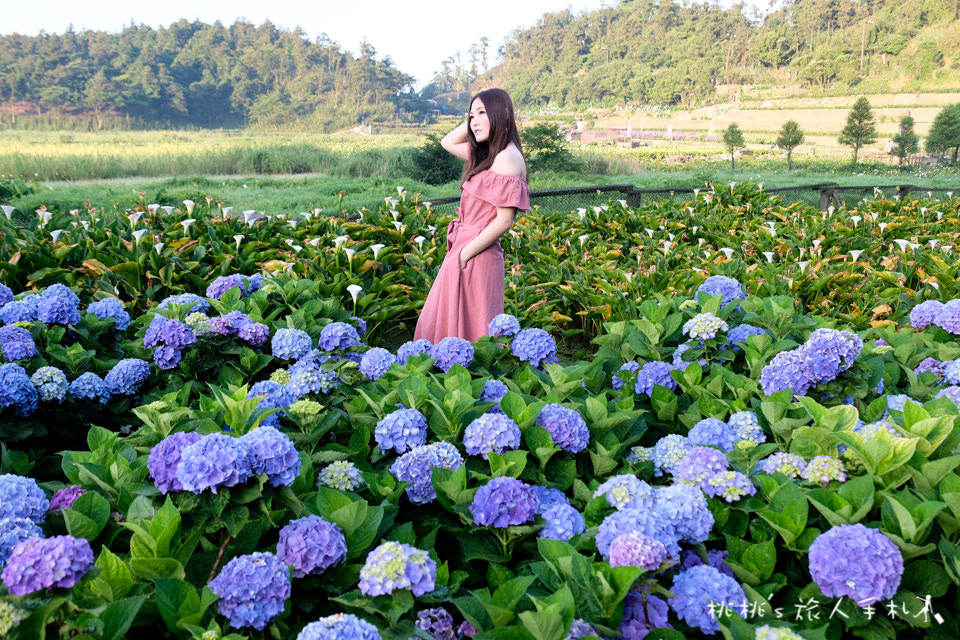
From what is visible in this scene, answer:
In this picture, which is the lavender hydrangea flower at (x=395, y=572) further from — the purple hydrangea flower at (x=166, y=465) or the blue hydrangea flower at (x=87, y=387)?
the blue hydrangea flower at (x=87, y=387)

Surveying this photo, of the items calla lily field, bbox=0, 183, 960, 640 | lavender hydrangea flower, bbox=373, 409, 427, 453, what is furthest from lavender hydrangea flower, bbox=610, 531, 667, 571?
lavender hydrangea flower, bbox=373, 409, 427, 453

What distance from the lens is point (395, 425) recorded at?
119cm

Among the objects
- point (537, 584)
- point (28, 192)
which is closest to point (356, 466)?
point (537, 584)

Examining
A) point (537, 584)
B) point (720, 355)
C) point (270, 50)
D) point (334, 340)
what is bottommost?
point (537, 584)

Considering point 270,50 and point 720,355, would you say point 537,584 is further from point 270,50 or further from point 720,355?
point 270,50

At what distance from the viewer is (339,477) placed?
110 cm

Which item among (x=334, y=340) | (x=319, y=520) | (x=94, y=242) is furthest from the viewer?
(x=94, y=242)

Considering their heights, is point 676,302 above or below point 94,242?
below

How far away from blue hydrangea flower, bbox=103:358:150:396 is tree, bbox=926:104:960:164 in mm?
31500

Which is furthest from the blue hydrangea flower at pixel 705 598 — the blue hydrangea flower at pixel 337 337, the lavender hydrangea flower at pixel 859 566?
the blue hydrangea flower at pixel 337 337

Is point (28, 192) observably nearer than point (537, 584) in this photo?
No

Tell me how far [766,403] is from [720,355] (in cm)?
44

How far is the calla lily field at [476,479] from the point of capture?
829 mm

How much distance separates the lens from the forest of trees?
3525 centimetres
